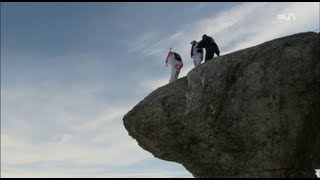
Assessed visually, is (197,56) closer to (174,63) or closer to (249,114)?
(174,63)

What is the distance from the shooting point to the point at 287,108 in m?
17.5

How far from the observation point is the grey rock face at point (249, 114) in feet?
57.4

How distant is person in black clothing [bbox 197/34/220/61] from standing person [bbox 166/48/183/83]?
194cm

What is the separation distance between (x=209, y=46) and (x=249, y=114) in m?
6.13

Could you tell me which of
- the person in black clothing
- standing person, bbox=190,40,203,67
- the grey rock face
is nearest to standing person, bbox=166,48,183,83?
standing person, bbox=190,40,203,67

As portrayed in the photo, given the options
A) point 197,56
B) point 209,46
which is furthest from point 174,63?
point 209,46

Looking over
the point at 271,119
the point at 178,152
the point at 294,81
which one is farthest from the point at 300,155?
the point at 178,152

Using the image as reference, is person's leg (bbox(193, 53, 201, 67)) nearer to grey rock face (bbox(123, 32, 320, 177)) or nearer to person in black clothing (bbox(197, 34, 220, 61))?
person in black clothing (bbox(197, 34, 220, 61))

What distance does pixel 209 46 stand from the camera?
2306 cm

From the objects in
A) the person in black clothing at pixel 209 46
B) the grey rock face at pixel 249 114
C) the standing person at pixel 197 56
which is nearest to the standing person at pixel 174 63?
the standing person at pixel 197 56

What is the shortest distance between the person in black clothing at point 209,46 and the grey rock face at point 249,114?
8.49 ft

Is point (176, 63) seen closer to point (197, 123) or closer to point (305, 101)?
point (197, 123)

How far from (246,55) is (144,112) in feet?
18.7

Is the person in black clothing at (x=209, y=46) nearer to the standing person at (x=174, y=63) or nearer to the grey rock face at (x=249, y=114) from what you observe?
the standing person at (x=174, y=63)
